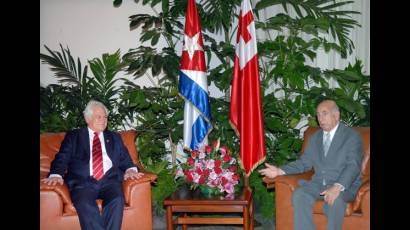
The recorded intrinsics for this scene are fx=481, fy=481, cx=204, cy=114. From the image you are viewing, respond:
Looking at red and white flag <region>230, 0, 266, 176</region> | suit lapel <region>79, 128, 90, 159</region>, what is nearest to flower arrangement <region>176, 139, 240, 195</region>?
red and white flag <region>230, 0, 266, 176</region>

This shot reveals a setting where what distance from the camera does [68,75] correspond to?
509cm

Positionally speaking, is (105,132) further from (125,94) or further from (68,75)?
(68,75)

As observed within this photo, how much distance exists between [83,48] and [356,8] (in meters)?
3.13

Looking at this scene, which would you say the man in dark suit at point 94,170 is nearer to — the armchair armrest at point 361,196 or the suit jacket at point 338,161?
the suit jacket at point 338,161

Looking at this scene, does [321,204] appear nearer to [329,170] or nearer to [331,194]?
[331,194]

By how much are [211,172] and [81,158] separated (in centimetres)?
105

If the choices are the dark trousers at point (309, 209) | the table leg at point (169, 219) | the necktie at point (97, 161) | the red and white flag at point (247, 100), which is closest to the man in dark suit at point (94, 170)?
the necktie at point (97, 161)

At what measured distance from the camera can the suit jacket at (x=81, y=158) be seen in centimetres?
373

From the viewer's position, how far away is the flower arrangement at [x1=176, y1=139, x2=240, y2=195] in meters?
3.59

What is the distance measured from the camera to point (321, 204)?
345 cm

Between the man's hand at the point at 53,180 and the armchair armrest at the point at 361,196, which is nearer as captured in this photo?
the armchair armrest at the point at 361,196

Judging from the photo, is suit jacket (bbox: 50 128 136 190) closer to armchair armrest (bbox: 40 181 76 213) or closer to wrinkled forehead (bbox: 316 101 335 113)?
armchair armrest (bbox: 40 181 76 213)
